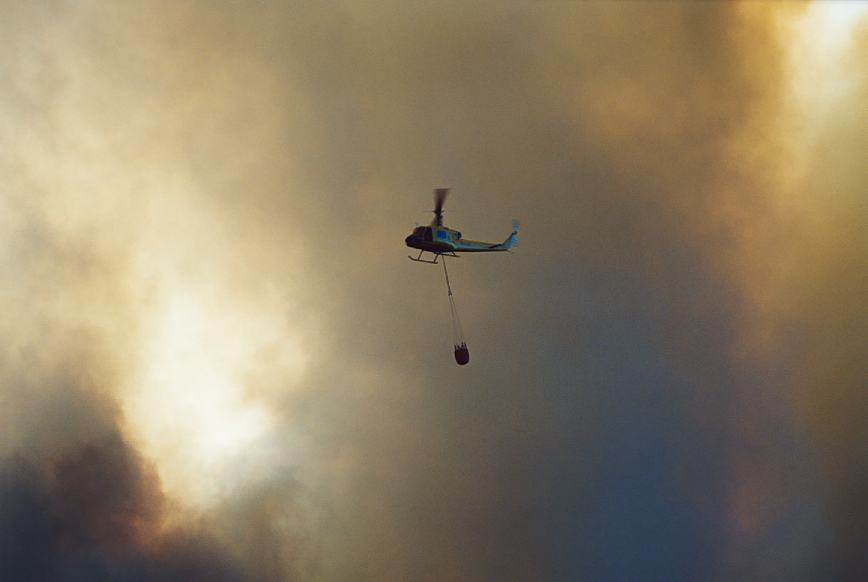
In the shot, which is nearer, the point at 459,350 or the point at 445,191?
the point at 445,191

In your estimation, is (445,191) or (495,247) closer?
(445,191)

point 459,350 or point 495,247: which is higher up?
point 495,247

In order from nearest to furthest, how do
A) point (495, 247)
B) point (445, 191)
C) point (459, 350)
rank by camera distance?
point (445, 191), point (459, 350), point (495, 247)

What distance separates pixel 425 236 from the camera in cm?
5497

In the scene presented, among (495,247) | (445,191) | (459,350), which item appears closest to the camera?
(445,191)

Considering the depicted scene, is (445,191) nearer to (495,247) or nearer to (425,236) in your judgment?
(425,236)

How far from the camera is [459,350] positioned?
56.6 meters

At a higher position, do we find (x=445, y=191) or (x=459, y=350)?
(x=445, y=191)

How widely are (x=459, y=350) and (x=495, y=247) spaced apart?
891 centimetres

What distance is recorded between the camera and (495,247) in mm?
62031

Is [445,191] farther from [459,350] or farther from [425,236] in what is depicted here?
[459,350]

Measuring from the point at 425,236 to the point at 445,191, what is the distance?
365 centimetres

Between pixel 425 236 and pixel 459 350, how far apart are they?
24.3 feet

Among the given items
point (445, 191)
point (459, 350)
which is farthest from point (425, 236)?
point (459, 350)
